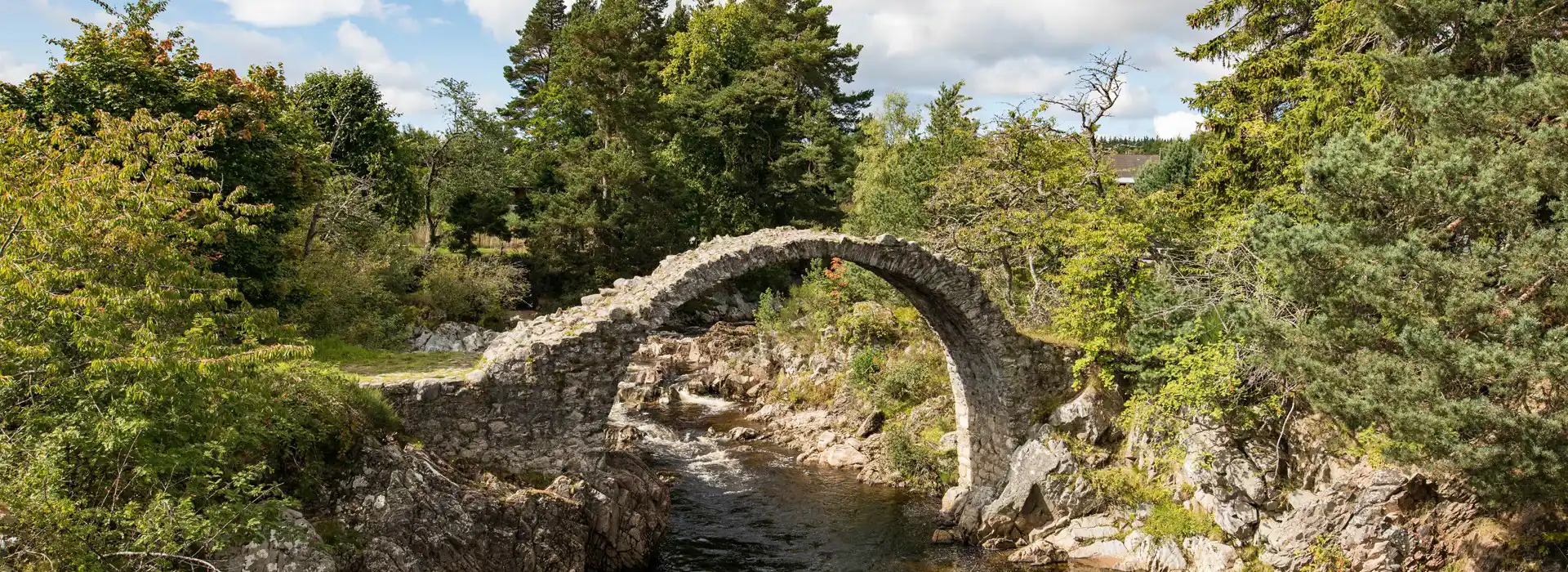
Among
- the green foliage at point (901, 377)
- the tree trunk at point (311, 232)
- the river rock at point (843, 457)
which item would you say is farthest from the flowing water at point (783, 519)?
the tree trunk at point (311, 232)

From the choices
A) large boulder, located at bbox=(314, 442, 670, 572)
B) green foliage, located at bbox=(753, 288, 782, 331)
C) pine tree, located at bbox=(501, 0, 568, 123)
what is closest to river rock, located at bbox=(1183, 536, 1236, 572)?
large boulder, located at bbox=(314, 442, 670, 572)

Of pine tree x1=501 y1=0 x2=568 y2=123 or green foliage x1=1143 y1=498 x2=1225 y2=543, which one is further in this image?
pine tree x1=501 y1=0 x2=568 y2=123

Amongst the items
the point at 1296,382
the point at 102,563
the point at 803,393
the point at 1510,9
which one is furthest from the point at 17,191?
the point at 803,393

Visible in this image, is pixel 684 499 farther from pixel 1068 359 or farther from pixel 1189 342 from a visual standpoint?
pixel 1189 342

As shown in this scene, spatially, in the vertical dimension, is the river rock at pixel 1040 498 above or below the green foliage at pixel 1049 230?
below

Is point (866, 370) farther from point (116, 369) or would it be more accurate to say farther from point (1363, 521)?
point (116, 369)

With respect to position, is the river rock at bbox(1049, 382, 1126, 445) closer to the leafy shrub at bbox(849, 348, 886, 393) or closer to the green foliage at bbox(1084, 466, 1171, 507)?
the green foliage at bbox(1084, 466, 1171, 507)

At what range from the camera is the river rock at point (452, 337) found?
25547 mm

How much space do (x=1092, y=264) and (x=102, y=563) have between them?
1538cm

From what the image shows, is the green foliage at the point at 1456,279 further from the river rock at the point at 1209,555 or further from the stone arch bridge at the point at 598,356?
the stone arch bridge at the point at 598,356

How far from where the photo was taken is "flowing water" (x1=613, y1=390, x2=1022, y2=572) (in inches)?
562

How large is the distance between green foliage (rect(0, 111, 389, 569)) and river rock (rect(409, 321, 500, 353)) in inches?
665

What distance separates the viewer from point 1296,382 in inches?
468

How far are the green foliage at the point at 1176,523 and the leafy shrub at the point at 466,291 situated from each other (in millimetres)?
22850
